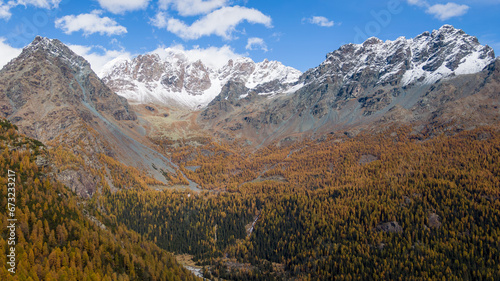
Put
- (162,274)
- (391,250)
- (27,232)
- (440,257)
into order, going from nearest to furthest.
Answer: (27,232) → (162,274) → (440,257) → (391,250)

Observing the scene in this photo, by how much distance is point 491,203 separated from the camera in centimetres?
19662

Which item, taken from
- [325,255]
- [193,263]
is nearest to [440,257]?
[325,255]

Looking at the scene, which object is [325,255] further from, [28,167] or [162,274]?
[28,167]

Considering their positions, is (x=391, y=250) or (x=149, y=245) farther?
(x=391, y=250)

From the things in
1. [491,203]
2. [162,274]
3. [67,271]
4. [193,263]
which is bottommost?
[193,263]

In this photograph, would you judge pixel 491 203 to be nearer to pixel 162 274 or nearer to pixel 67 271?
pixel 162 274

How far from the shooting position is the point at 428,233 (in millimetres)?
182750

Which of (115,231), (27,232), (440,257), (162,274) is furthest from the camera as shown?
(440,257)

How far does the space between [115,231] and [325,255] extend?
4391 inches

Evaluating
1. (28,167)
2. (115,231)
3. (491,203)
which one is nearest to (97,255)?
(115,231)

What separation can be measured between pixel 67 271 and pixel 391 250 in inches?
6022

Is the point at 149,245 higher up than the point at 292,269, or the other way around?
the point at 149,245

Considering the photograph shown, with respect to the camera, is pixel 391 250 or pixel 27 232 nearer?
pixel 27 232

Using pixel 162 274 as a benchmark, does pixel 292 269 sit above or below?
below
